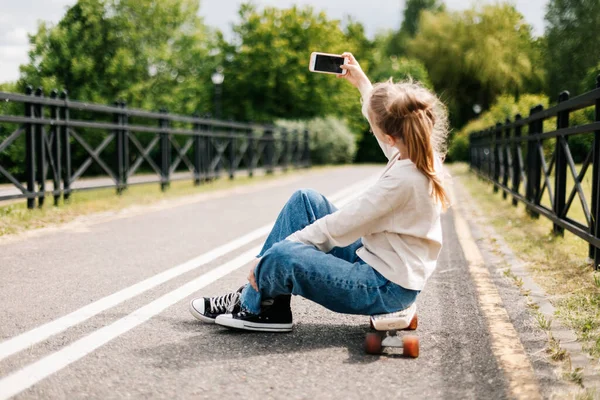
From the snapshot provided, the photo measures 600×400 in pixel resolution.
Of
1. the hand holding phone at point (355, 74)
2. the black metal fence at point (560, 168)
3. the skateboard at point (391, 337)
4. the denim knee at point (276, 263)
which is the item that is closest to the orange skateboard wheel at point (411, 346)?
the skateboard at point (391, 337)

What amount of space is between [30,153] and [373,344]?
22.1ft

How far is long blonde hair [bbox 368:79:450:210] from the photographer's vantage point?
9.57 feet

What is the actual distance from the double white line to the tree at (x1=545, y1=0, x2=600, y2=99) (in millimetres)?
14413

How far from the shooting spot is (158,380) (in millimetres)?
2600

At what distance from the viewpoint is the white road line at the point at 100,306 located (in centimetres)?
304

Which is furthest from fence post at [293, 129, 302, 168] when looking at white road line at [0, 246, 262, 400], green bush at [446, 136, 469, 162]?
white road line at [0, 246, 262, 400]

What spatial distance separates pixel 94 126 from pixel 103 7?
26898mm

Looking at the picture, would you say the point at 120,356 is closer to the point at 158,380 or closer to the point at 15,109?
the point at 158,380

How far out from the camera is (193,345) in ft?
10.1

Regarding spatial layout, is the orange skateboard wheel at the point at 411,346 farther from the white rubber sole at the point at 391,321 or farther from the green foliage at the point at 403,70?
the green foliage at the point at 403,70

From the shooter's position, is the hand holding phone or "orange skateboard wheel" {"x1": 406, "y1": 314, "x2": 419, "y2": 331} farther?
the hand holding phone

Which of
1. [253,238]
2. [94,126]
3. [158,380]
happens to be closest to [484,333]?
[158,380]

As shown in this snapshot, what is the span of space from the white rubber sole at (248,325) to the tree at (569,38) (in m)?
15.3

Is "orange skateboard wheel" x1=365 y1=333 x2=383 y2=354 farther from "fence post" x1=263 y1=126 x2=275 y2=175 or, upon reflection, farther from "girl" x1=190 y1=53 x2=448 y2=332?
"fence post" x1=263 y1=126 x2=275 y2=175
